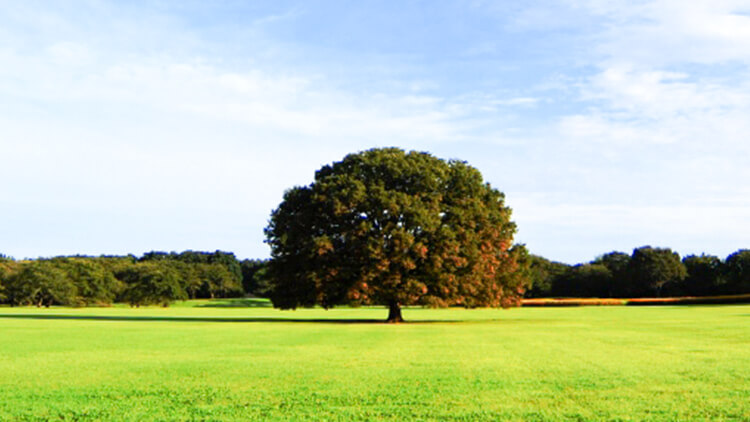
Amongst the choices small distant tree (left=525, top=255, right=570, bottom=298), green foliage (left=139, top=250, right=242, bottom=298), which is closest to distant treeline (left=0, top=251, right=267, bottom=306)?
green foliage (left=139, top=250, right=242, bottom=298)

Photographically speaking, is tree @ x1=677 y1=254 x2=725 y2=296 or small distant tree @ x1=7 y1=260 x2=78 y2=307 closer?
small distant tree @ x1=7 y1=260 x2=78 y2=307

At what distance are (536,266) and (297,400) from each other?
140 metres

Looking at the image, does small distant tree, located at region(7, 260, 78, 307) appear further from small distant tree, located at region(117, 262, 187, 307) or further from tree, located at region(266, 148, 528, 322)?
tree, located at region(266, 148, 528, 322)

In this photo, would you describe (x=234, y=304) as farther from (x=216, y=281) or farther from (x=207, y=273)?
(x=216, y=281)

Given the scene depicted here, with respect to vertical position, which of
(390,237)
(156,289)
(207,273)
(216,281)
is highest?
(207,273)

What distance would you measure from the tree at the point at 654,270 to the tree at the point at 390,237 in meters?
91.4

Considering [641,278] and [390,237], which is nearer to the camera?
[390,237]

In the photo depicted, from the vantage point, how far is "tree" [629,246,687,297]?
13300 cm

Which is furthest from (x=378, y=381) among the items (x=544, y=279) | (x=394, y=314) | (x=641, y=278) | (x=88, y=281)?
(x=641, y=278)

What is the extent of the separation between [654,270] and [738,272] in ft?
51.3

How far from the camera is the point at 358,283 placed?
148ft

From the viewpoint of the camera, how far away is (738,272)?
119688 millimetres

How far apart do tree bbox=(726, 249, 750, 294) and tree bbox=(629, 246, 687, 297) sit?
10.5m

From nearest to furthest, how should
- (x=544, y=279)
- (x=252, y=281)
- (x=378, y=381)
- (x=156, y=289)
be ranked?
(x=378, y=381) → (x=156, y=289) → (x=544, y=279) → (x=252, y=281)
